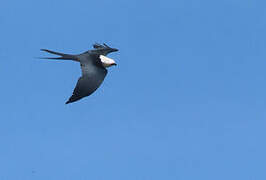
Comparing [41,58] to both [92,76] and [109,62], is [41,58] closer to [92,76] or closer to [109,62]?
[92,76]

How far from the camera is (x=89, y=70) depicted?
27.2m

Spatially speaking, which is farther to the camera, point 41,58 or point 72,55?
point 72,55

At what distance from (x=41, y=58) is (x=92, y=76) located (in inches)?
72.0

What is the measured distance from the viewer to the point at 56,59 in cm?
2803

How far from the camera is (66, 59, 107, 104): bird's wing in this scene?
2512 cm

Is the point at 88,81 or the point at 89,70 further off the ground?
the point at 89,70

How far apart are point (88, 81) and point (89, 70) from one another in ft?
3.42

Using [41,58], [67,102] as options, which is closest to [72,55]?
[41,58]

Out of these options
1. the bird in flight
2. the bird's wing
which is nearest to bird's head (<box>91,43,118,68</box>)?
A: the bird in flight

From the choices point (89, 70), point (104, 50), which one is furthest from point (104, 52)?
point (89, 70)

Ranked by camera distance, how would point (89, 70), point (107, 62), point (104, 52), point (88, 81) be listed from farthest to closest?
point (104, 52)
point (107, 62)
point (89, 70)
point (88, 81)

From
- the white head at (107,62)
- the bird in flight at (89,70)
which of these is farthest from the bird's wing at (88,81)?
the white head at (107,62)

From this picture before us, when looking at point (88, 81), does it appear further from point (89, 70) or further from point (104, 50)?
point (104, 50)

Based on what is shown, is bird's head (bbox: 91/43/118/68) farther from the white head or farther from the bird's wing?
the bird's wing
